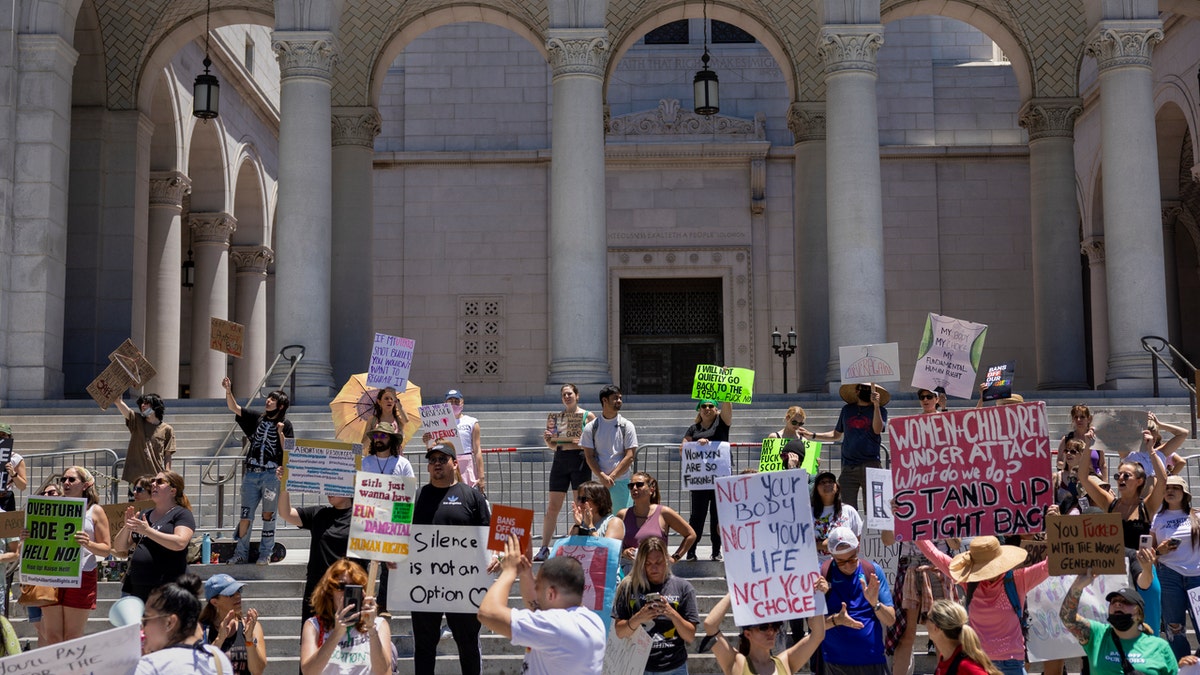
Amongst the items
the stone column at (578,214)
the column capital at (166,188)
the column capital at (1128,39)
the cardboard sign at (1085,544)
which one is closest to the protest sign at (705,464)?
the cardboard sign at (1085,544)

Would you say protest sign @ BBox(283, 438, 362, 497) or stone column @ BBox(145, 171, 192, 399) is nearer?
protest sign @ BBox(283, 438, 362, 497)

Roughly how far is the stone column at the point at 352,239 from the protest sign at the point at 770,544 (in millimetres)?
19629

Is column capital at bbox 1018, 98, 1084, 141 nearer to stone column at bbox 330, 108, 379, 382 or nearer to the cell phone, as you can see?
stone column at bbox 330, 108, 379, 382

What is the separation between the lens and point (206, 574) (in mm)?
13656

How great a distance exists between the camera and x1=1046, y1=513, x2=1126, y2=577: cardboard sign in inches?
365

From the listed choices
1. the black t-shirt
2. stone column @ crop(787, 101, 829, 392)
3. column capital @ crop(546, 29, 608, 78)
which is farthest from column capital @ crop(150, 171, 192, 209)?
the black t-shirt

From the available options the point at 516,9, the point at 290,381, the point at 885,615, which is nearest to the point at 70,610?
the point at 885,615

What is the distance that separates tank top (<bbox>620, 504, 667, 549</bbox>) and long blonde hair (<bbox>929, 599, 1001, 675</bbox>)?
3802 mm

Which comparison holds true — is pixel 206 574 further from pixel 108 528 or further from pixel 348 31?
pixel 348 31

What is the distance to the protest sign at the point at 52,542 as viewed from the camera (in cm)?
1027

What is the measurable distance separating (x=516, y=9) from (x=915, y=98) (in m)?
11.9

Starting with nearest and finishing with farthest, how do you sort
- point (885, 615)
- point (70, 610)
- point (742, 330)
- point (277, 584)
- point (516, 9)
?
1. point (885, 615)
2. point (70, 610)
3. point (277, 584)
4. point (516, 9)
5. point (742, 330)

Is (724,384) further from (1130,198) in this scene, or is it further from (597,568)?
(1130,198)

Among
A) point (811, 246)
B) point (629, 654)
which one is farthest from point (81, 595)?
point (811, 246)
